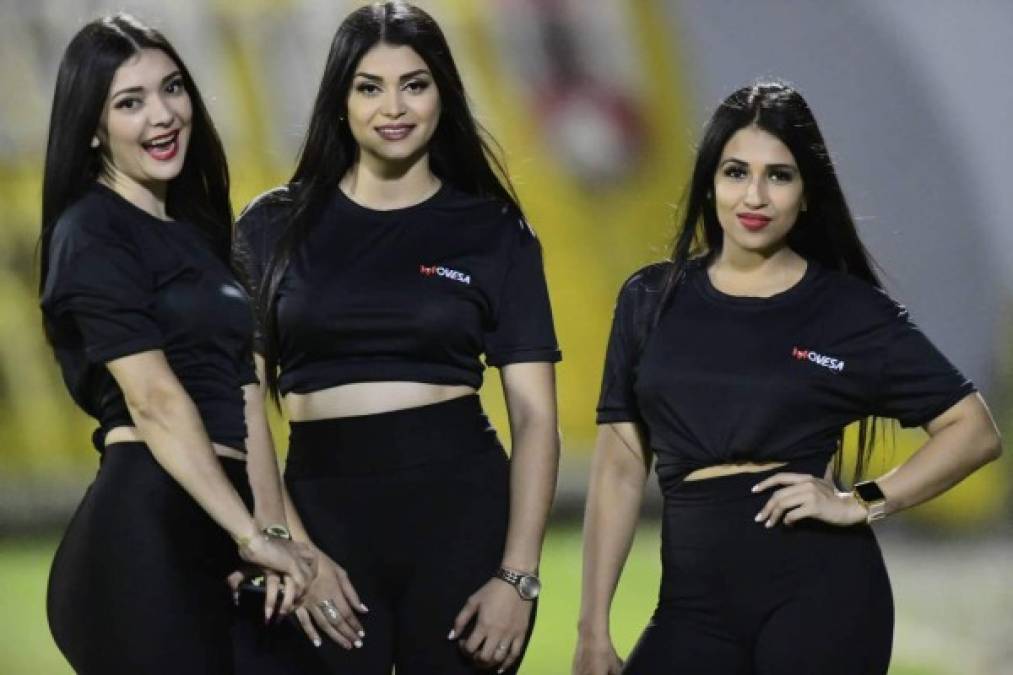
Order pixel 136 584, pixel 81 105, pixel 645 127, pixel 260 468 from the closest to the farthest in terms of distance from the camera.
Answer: pixel 136 584, pixel 81 105, pixel 260 468, pixel 645 127

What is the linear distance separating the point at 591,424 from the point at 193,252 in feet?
8.38

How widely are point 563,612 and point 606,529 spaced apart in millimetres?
2172

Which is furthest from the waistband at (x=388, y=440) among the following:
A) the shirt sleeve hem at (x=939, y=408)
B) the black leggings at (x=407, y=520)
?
the shirt sleeve hem at (x=939, y=408)

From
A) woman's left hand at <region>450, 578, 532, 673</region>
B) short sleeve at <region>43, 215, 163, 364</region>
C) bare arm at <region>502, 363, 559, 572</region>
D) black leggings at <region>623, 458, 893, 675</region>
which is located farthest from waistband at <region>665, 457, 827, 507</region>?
short sleeve at <region>43, 215, 163, 364</region>

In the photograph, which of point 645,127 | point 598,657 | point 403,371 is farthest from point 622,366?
point 645,127

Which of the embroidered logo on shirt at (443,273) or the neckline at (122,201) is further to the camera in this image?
the embroidered logo on shirt at (443,273)

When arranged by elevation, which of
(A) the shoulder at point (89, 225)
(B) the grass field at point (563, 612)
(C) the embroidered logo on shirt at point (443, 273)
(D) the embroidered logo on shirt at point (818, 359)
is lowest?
(B) the grass field at point (563, 612)

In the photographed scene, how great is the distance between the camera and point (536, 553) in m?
3.30

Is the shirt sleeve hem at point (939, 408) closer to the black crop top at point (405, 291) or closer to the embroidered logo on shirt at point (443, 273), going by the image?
the black crop top at point (405, 291)

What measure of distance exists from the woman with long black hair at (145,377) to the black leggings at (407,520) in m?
0.13

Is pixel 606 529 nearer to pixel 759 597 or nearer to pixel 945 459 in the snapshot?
pixel 759 597

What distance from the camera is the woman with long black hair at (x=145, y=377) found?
116 inches

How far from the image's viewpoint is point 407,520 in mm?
3279

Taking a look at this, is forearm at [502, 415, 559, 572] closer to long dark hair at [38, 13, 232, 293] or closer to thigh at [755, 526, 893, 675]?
thigh at [755, 526, 893, 675]
